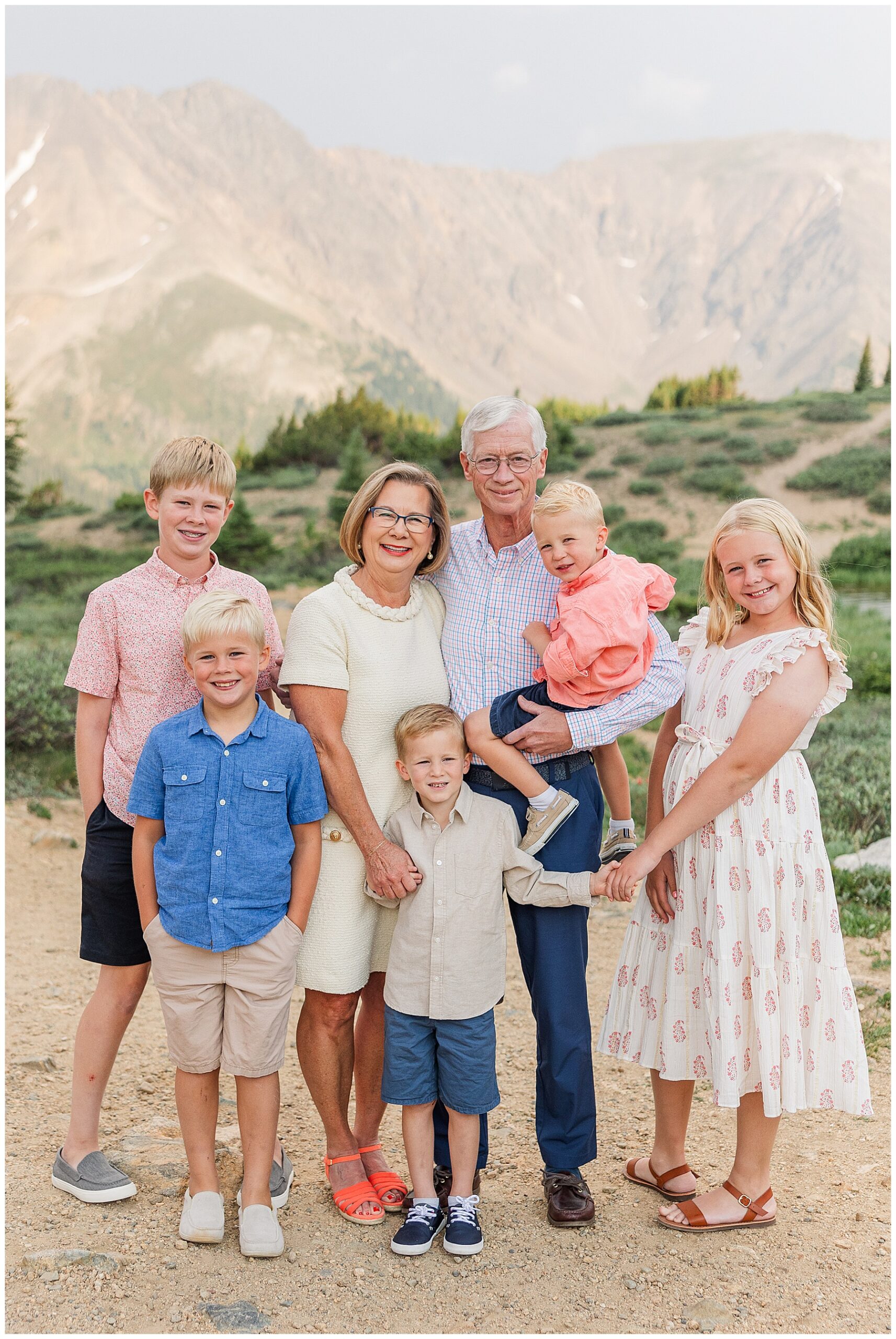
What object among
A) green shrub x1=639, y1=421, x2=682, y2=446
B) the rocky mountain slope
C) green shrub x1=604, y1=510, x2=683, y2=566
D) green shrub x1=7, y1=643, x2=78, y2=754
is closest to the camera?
green shrub x1=7, y1=643, x2=78, y2=754

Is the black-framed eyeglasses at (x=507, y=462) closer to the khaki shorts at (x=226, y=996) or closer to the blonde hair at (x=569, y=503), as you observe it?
the blonde hair at (x=569, y=503)

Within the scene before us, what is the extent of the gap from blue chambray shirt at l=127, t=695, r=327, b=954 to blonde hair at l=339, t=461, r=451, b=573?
1.93 ft

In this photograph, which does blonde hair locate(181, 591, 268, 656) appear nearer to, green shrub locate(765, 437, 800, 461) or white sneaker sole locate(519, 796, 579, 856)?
white sneaker sole locate(519, 796, 579, 856)

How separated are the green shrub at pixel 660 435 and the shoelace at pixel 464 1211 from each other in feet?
69.9

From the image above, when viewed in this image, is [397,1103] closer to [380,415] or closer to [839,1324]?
[839,1324]

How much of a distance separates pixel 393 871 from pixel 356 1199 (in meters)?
1.08

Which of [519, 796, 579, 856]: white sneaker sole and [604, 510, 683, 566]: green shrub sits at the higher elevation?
[604, 510, 683, 566]: green shrub

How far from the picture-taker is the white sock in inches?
114

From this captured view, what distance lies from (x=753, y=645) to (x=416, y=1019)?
1.45 metres

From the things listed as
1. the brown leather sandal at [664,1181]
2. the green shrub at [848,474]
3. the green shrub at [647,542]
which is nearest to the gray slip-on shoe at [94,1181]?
the brown leather sandal at [664,1181]

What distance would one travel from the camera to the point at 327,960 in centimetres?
292

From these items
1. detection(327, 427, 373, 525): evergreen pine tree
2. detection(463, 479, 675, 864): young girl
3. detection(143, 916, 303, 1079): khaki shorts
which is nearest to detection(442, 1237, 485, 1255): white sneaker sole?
detection(143, 916, 303, 1079): khaki shorts

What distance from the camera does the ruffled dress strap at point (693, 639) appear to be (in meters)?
3.17

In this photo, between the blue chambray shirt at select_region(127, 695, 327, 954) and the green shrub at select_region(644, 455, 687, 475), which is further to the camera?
the green shrub at select_region(644, 455, 687, 475)
